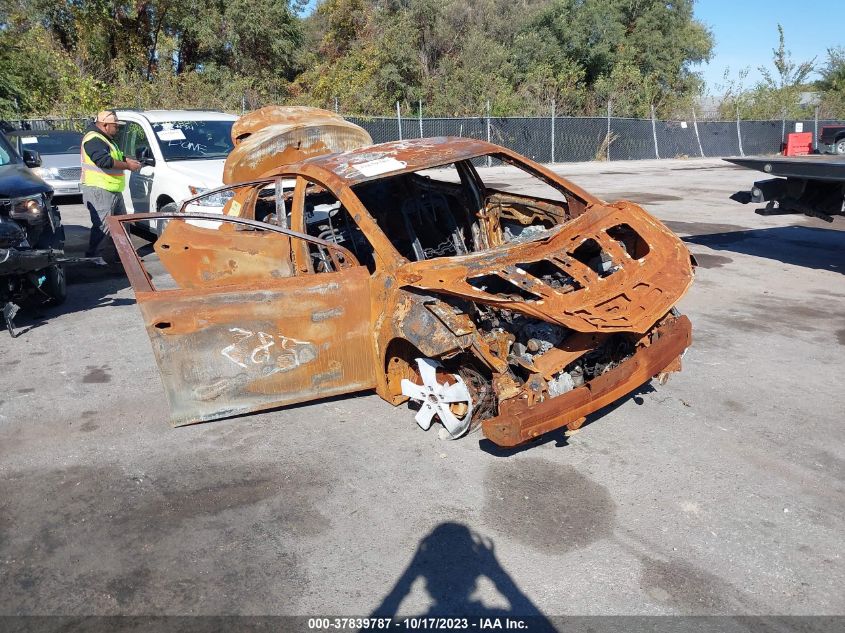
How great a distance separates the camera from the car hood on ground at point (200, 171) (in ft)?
26.6

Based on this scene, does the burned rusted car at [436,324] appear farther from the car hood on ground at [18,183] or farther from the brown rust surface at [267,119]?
the brown rust surface at [267,119]

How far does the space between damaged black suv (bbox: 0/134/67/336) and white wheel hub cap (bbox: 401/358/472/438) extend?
12.7ft

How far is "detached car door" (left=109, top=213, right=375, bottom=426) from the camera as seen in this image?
3910 millimetres

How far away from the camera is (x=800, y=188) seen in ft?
27.4

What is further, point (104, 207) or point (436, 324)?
point (104, 207)

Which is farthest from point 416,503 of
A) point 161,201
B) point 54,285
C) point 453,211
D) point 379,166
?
point 161,201

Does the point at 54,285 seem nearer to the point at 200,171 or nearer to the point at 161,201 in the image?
the point at 161,201

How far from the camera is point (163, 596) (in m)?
2.95

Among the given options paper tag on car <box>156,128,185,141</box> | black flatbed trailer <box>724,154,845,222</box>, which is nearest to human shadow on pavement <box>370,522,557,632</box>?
black flatbed trailer <box>724,154,845,222</box>

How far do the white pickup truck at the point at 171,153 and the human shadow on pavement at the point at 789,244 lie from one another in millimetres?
7120

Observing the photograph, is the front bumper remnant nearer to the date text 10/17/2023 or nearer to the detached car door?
the date text 10/17/2023

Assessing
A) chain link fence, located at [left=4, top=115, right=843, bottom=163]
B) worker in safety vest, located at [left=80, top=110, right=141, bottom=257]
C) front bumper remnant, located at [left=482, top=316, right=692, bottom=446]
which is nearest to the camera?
front bumper remnant, located at [left=482, top=316, right=692, bottom=446]

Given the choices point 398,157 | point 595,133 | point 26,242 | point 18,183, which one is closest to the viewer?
point 398,157

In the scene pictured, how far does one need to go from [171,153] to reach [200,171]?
71 centimetres
